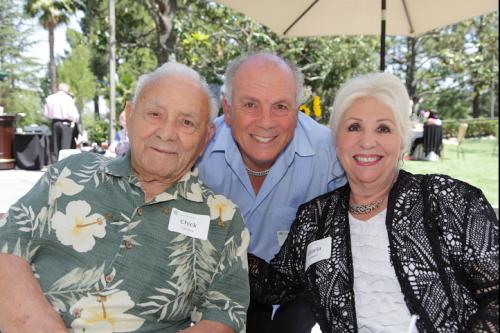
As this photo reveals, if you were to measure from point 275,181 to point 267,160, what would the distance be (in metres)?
0.11

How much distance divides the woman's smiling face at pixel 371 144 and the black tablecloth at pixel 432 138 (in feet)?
39.8

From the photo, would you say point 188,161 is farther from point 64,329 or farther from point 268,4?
point 268,4

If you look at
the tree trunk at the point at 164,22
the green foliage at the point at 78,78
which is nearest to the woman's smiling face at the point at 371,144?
the tree trunk at the point at 164,22

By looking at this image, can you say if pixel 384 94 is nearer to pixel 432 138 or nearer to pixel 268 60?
pixel 268 60

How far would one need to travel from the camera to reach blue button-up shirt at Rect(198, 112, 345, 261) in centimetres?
243

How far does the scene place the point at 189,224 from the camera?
5.98ft

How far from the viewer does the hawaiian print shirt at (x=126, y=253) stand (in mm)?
1730

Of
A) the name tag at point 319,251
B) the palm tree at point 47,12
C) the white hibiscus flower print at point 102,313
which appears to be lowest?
the white hibiscus flower print at point 102,313

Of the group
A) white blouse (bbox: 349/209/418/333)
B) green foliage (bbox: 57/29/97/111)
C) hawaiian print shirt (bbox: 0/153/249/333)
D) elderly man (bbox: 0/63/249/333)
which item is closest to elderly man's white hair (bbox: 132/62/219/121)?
elderly man (bbox: 0/63/249/333)

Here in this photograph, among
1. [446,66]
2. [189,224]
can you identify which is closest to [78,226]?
[189,224]

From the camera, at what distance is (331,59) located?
50.7 ft

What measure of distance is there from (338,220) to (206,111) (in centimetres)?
69

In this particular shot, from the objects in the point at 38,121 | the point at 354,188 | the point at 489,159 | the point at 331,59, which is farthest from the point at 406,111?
the point at 38,121

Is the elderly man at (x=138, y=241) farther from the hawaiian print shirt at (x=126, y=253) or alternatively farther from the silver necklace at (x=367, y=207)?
the silver necklace at (x=367, y=207)
